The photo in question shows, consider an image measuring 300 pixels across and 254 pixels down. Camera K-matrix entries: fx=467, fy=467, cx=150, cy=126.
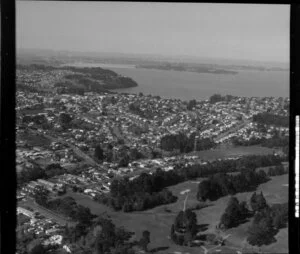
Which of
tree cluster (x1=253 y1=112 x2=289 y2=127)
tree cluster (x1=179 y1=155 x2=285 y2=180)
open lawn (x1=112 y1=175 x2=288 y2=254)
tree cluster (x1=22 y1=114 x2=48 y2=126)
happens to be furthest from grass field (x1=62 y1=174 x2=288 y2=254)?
tree cluster (x1=22 y1=114 x2=48 y2=126)

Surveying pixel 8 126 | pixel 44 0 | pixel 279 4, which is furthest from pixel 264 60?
pixel 8 126

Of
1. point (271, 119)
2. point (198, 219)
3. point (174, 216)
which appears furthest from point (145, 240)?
point (271, 119)

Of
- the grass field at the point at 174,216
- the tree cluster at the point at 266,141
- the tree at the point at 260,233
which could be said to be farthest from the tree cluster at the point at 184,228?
the tree cluster at the point at 266,141

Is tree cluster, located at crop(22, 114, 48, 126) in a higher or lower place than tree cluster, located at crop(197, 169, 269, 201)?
higher

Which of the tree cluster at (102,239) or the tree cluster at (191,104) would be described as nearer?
the tree cluster at (102,239)

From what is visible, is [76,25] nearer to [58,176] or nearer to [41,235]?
[58,176]

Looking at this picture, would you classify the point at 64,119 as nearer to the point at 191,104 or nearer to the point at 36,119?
the point at 36,119

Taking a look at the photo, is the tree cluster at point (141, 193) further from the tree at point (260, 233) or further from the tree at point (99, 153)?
the tree at point (260, 233)

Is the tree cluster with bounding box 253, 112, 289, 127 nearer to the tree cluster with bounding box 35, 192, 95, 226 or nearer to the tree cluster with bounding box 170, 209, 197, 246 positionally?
the tree cluster with bounding box 170, 209, 197, 246
